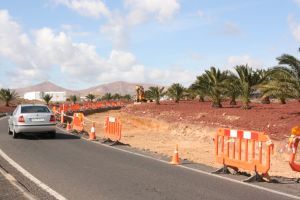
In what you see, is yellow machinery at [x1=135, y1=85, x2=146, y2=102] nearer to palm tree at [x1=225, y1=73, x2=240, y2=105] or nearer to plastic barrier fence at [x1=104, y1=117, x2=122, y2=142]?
palm tree at [x1=225, y1=73, x2=240, y2=105]

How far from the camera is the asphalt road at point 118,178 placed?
870 centimetres

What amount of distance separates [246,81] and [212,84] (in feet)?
21.2

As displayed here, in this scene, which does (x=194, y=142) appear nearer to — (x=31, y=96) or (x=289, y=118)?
(x=289, y=118)

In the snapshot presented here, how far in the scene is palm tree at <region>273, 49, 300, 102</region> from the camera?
2538cm

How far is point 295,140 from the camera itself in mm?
10812

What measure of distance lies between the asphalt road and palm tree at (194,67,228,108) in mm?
23450

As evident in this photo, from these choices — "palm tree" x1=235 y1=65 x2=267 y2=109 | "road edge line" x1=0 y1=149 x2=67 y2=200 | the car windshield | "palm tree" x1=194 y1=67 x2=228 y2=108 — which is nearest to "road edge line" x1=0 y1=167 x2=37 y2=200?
"road edge line" x1=0 y1=149 x2=67 y2=200

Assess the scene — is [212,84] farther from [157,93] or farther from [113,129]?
[113,129]

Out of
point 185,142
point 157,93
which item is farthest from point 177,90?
point 185,142

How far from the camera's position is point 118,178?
410 inches

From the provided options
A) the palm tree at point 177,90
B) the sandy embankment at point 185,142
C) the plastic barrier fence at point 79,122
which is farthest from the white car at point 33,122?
the palm tree at point 177,90

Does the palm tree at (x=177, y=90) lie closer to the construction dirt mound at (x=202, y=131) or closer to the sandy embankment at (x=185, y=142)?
the sandy embankment at (x=185, y=142)

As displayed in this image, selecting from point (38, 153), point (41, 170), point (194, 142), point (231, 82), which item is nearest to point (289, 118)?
point (194, 142)

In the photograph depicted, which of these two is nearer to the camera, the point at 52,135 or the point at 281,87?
the point at 52,135
